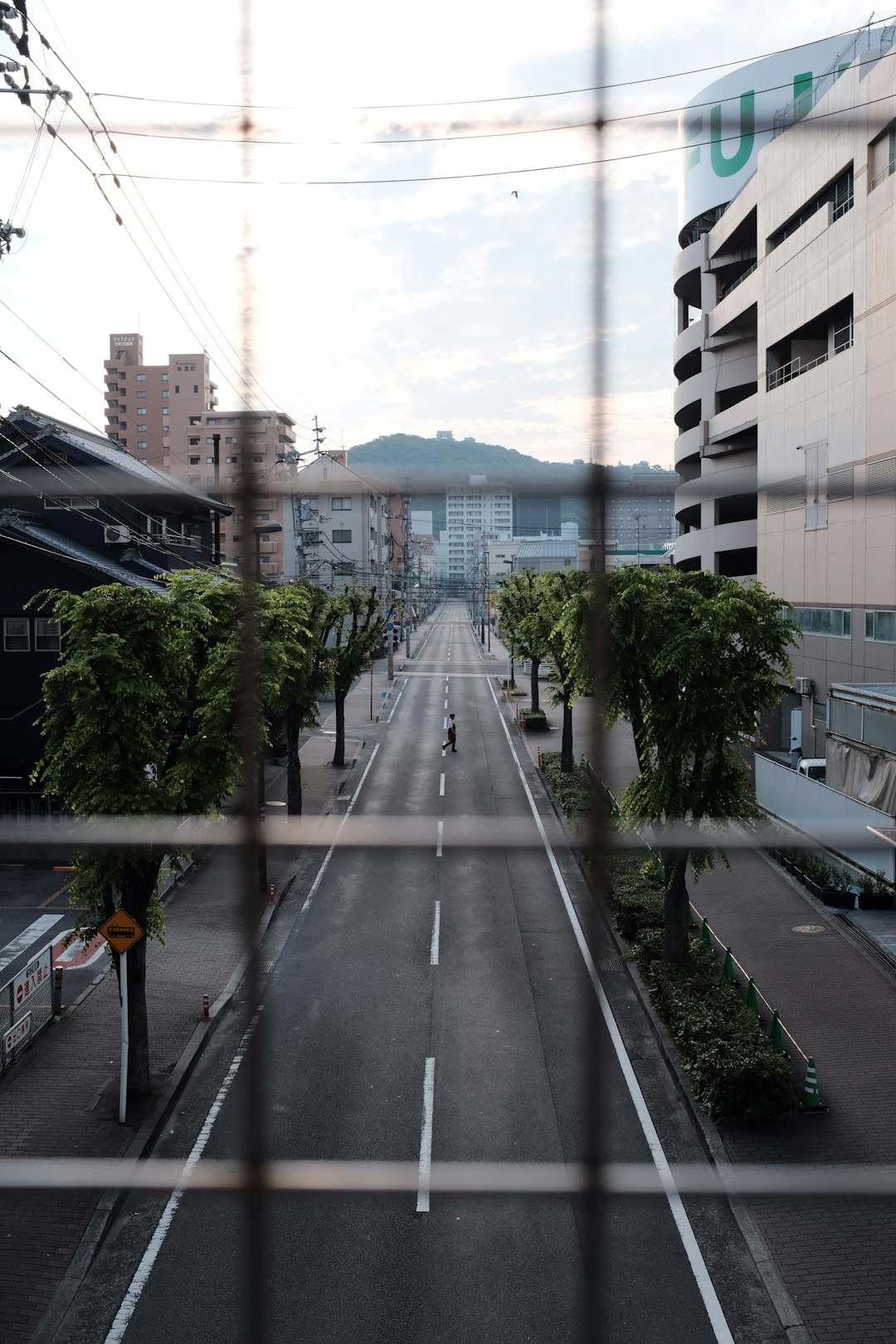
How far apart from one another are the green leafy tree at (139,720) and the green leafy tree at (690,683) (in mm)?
2687

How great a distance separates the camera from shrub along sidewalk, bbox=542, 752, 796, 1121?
6.05 m

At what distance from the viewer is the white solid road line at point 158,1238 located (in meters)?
4.46

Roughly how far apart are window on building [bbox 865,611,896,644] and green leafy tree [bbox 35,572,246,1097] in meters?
4.79

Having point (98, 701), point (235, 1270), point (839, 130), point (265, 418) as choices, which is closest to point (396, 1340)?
point (235, 1270)

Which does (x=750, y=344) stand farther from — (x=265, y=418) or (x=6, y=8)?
(x=265, y=418)

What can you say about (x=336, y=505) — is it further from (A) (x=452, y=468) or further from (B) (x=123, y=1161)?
(B) (x=123, y=1161)

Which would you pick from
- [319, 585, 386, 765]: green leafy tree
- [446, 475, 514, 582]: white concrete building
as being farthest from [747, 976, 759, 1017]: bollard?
[319, 585, 386, 765]: green leafy tree

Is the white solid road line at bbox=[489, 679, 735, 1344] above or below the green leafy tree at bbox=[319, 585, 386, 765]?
below

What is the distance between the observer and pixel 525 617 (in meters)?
16.2

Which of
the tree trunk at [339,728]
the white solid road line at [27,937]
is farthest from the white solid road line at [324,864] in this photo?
the white solid road line at [27,937]

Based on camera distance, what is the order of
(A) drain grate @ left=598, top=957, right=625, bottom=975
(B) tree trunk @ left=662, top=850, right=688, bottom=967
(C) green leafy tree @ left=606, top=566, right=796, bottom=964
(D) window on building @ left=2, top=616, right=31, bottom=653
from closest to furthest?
1. (C) green leafy tree @ left=606, top=566, right=796, bottom=964
2. (B) tree trunk @ left=662, top=850, right=688, bottom=967
3. (A) drain grate @ left=598, top=957, right=625, bottom=975
4. (D) window on building @ left=2, top=616, right=31, bottom=653

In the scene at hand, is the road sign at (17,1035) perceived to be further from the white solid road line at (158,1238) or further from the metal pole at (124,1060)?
the white solid road line at (158,1238)

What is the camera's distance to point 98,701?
5680 millimetres

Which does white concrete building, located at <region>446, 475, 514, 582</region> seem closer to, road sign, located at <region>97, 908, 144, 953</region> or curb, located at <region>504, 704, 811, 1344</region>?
curb, located at <region>504, 704, 811, 1344</region>
